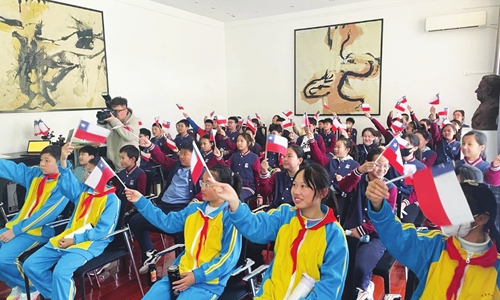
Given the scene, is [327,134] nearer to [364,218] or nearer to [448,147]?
[448,147]

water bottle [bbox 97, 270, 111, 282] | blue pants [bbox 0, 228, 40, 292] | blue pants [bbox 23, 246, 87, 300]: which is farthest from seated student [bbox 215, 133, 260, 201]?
blue pants [bbox 0, 228, 40, 292]

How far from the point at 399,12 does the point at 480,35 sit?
56.0 inches

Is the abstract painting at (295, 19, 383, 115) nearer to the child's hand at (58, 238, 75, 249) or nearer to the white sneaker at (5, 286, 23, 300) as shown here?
the child's hand at (58, 238, 75, 249)

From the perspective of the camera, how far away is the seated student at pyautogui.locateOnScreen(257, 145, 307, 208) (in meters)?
2.83

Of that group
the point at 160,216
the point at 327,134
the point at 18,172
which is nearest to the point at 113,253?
the point at 160,216

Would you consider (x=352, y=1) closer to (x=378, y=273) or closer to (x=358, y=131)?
(x=358, y=131)

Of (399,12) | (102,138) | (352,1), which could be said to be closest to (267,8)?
(352,1)

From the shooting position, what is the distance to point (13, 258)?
7.66 ft

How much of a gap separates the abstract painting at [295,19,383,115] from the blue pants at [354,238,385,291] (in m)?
5.36

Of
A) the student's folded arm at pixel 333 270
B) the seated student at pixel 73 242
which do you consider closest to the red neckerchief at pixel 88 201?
the seated student at pixel 73 242

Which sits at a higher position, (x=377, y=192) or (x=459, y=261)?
(x=377, y=192)

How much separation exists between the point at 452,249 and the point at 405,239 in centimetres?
16

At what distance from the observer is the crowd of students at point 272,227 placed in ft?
4.17

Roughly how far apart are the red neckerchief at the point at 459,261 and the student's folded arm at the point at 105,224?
192 cm
